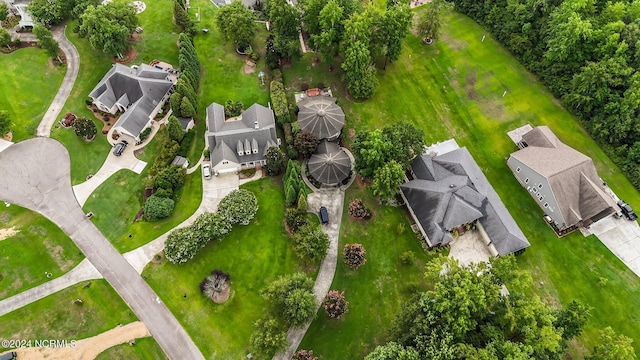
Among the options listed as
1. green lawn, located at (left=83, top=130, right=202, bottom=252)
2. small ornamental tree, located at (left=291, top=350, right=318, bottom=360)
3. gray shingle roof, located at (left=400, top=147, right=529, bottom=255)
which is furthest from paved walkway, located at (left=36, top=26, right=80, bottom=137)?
gray shingle roof, located at (left=400, top=147, right=529, bottom=255)

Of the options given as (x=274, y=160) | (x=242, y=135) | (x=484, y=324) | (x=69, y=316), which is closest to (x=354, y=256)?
(x=484, y=324)

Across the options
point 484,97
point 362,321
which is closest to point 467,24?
point 484,97

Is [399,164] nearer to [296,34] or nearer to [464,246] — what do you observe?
[464,246]

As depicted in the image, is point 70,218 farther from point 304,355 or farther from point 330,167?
point 304,355

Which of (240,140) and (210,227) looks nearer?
(210,227)

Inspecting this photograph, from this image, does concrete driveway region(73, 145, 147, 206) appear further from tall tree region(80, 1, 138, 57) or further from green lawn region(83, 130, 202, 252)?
tall tree region(80, 1, 138, 57)

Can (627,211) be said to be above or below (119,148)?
above
